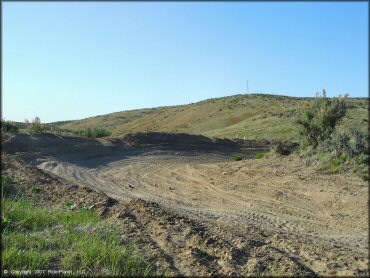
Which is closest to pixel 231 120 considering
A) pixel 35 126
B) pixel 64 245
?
pixel 35 126

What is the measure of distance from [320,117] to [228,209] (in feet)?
39.4

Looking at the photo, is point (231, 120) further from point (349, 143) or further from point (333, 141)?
point (349, 143)

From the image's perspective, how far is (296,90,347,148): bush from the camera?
23320 millimetres

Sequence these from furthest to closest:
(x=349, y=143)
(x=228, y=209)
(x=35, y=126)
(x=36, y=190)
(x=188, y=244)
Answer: (x=35, y=126), (x=349, y=143), (x=228, y=209), (x=36, y=190), (x=188, y=244)

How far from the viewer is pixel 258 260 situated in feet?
23.9

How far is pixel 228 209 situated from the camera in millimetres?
13086

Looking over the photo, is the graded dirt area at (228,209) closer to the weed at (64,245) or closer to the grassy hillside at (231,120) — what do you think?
the weed at (64,245)

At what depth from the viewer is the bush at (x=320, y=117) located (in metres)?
23.3

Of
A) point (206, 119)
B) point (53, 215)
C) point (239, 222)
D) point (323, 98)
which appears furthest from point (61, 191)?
point (206, 119)

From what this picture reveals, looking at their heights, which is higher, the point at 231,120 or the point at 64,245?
the point at 231,120

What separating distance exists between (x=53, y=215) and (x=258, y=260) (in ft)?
13.8

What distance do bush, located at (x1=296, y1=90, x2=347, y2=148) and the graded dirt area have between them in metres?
3.90

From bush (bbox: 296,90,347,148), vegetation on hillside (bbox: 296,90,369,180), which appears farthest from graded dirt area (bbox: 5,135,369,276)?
bush (bbox: 296,90,347,148)

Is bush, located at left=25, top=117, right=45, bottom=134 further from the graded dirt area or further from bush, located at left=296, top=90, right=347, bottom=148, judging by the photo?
bush, located at left=296, top=90, right=347, bottom=148
